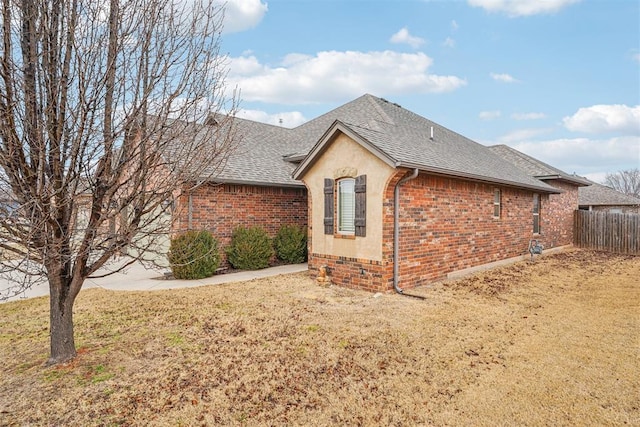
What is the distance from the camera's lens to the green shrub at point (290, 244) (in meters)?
11.8

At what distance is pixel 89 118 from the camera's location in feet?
11.4

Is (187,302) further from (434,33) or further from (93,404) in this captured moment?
(434,33)

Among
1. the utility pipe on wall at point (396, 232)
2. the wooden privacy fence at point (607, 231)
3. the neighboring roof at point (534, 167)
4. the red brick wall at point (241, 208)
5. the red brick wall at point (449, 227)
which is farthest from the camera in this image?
the neighboring roof at point (534, 167)

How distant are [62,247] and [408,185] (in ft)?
22.1

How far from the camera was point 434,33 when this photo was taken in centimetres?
1400

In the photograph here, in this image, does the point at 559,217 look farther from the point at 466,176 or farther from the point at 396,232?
the point at 396,232

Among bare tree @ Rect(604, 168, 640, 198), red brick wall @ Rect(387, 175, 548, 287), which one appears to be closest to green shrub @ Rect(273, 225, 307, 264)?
red brick wall @ Rect(387, 175, 548, 287)

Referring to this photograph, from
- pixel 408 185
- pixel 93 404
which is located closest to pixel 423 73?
pixel 408 185

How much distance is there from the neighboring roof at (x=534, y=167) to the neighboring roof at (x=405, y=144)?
1.70m

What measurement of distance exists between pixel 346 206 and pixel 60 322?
6.16 meters

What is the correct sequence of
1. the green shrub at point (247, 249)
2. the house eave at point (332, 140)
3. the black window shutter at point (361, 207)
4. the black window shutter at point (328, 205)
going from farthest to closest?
the green shrub at point (247, 249) < the black window shutter at point (328, 205) < the black window shutter at point (361, 207) < the house eave at point (332, 140)

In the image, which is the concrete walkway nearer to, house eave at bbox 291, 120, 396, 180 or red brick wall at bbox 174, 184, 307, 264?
red brick wall at bbox 174, 184, 307, 264

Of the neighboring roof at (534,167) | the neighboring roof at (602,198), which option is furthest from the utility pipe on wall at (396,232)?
the neighboring roof at (602,198)

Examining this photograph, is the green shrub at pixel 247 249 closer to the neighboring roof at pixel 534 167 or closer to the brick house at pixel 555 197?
the brick house at pixel 555 197
